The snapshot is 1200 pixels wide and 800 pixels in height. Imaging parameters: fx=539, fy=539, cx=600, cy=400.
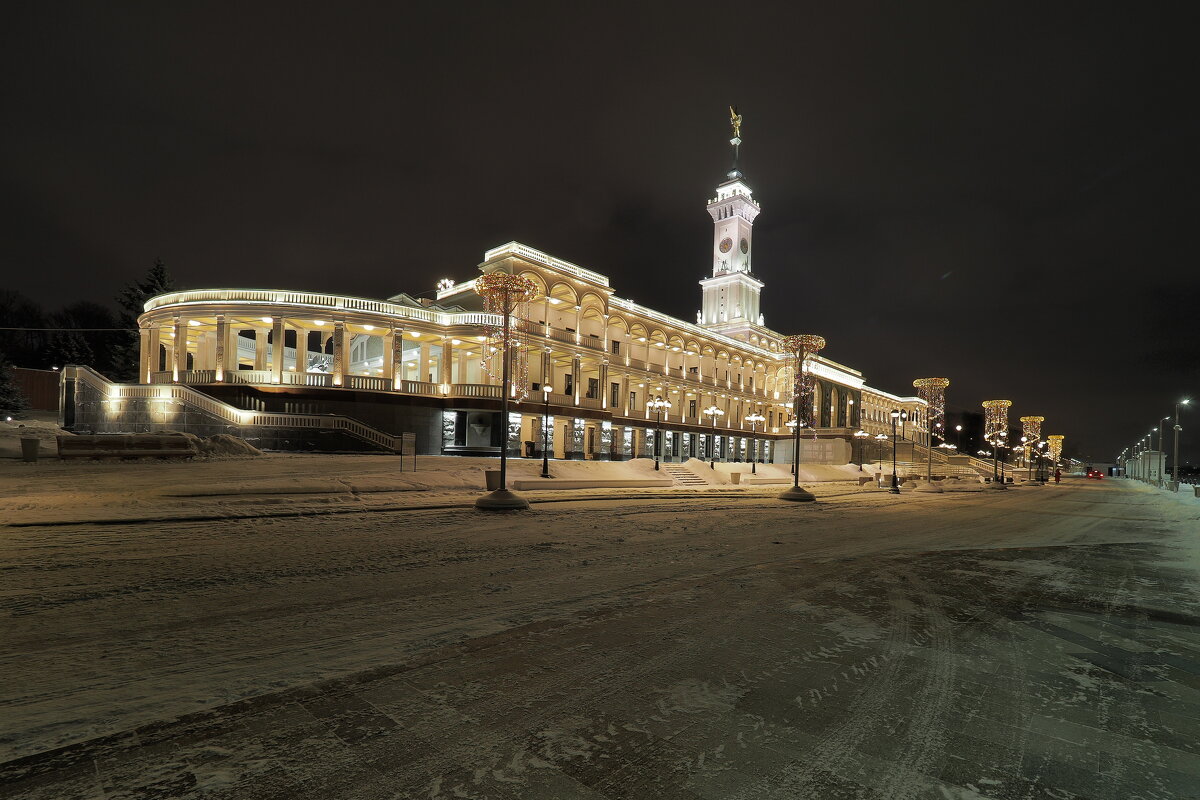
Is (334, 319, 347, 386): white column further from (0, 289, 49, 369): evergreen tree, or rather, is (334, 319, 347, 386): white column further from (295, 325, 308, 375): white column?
(0, 289, 49, 369): evergreen tree

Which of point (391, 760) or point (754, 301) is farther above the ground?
point (754, 301)

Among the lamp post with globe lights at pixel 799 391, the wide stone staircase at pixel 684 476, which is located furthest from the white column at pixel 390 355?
the lamp post with globe lights at pixel 799 391

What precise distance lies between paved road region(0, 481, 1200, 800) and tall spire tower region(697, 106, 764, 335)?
79535mm

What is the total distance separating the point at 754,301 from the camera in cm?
8975

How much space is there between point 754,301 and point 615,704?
301 ft

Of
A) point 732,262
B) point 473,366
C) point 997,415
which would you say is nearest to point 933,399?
point 997,415

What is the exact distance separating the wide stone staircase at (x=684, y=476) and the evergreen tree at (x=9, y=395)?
44076 millimetres

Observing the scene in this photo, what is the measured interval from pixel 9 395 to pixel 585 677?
2049 inches

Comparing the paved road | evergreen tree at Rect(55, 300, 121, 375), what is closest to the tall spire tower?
evergreen tree at Rect(55, 300, 121, 375)

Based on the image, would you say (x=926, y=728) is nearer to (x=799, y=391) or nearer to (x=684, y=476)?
(x=799, y=391)

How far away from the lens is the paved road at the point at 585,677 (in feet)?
9.11

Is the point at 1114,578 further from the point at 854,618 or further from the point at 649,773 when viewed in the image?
the point at 649,773

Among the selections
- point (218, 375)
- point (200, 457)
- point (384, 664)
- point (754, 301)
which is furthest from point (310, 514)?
point (754, 301)

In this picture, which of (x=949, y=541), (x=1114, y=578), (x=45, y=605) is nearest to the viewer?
(x=45, y=605)
